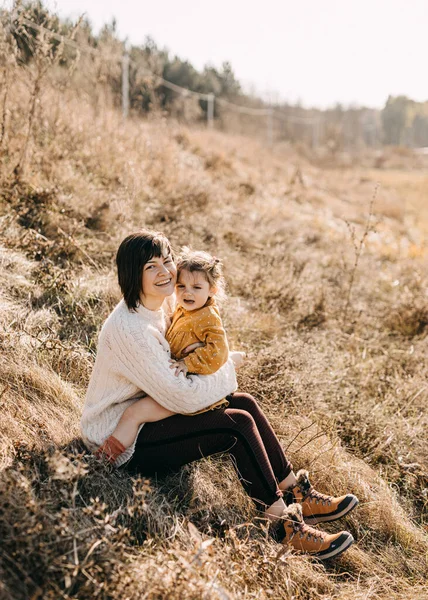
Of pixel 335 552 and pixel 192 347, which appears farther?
pixel 192 347

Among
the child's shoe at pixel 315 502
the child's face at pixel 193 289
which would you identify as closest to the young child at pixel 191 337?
the child's face at pixel 193 289

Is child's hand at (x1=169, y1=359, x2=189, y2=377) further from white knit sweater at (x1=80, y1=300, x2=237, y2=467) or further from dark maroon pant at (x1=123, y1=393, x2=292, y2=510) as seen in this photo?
dark maroon pant at (x1=123, y1=393, x2=292, y2=510)

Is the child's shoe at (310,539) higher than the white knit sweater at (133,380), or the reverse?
the white knit sweater at (133,380)

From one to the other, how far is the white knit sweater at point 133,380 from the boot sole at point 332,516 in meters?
0.75

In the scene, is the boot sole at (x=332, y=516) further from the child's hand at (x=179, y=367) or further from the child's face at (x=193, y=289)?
the child's face at (x=193, y=289)

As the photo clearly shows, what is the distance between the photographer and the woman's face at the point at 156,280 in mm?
2494

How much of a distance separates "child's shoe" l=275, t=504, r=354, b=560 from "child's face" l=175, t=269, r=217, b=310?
3.34 ft

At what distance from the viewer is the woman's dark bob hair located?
249 cm

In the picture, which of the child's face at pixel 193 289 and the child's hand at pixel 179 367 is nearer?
the child's hand at pixel 179 367

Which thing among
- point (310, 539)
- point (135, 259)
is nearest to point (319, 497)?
point (310, 539)

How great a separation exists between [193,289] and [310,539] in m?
1.25

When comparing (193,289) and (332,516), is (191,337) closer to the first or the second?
(193,289)

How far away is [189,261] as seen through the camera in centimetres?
267

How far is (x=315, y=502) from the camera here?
2703 millimetres
